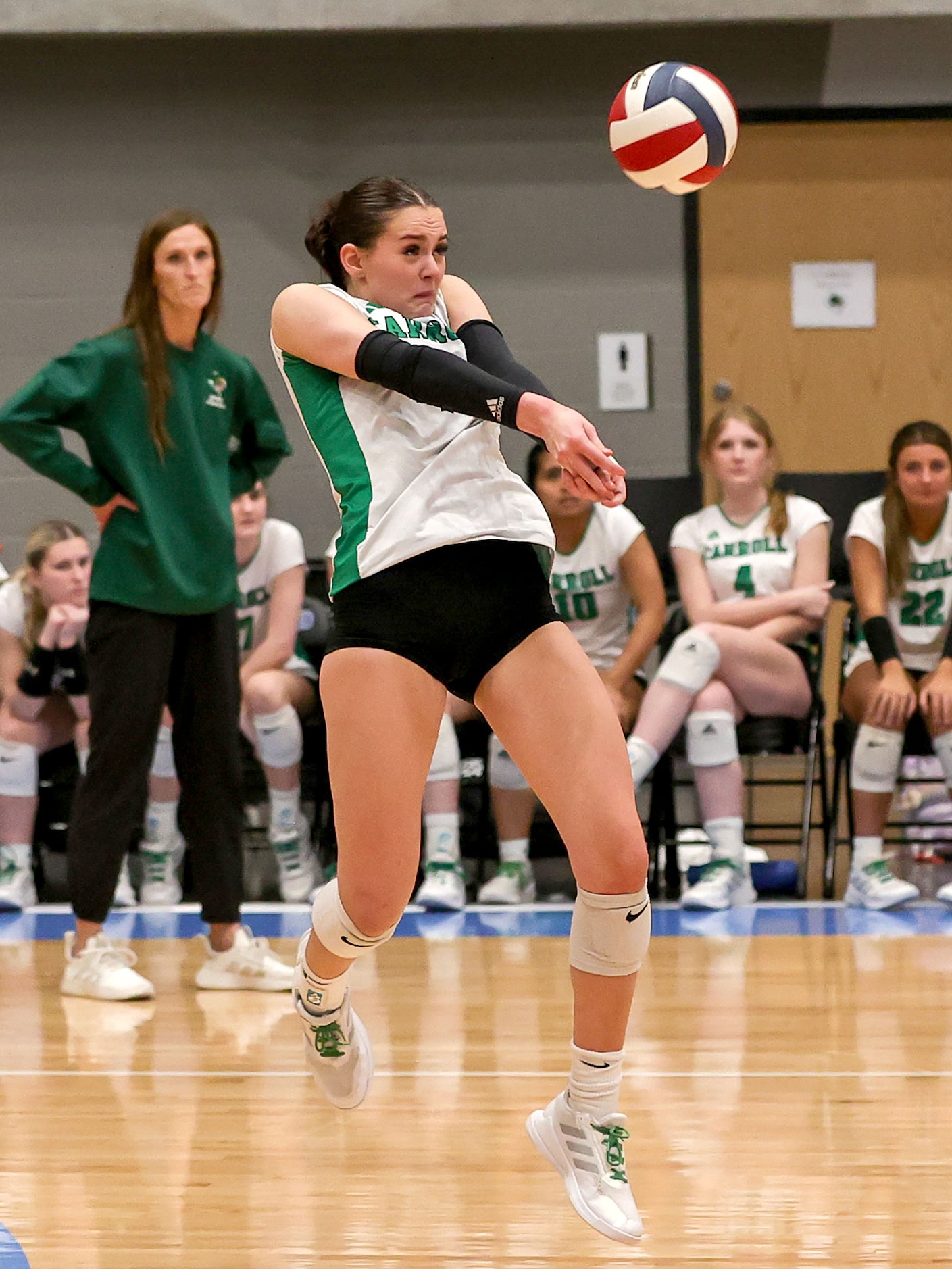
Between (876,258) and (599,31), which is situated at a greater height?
(599,31)

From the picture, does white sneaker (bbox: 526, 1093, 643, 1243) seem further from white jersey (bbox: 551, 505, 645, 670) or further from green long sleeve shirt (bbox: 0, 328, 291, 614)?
white jersey (bbox: 551, 505, 645, 670)

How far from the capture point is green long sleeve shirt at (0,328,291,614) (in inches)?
148

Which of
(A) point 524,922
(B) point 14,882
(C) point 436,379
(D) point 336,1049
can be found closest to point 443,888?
(A) point 524,922

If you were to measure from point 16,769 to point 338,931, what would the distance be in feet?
9.86

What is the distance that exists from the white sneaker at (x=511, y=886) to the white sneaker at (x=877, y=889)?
1.01 metres

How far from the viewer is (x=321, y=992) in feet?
8.42

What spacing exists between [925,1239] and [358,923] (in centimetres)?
91

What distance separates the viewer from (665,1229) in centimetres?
226

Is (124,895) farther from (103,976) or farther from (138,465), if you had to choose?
(138,465)

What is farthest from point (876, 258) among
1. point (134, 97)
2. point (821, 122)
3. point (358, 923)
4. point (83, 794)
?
point (358, 923)

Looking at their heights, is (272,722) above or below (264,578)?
below

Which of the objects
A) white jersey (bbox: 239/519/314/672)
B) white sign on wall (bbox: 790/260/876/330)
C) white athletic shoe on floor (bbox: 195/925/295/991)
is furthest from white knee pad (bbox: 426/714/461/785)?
white sign on wall (bbox: 790/260/876/330)

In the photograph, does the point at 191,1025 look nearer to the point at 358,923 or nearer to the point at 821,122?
the point at 358,923

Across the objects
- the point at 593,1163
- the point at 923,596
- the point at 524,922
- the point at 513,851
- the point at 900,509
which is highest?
the point at 900,509
